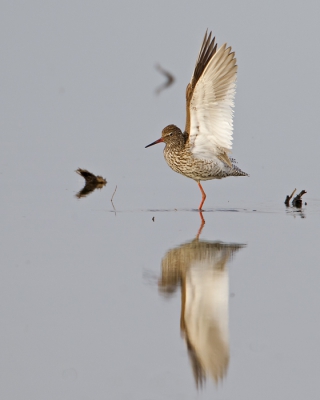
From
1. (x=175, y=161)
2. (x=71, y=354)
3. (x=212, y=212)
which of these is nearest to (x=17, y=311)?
(x=71, y=354)

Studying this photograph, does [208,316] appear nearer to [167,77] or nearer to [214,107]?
[214,107]

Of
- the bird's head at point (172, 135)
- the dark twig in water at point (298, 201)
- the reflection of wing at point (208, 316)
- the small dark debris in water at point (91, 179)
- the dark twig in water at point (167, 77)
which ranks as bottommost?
the reflection of wing at point (208, 316)

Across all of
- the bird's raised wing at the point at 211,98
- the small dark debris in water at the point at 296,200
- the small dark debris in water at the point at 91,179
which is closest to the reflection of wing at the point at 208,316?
the small dark debris in water at the point at 296,200

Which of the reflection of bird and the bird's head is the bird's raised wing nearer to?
the bird's head

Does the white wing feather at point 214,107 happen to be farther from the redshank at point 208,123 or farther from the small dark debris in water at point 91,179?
the small dark debris in water at point 91,179

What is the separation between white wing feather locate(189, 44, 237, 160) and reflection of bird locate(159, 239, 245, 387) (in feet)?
7.20

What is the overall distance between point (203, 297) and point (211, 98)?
3.83 m

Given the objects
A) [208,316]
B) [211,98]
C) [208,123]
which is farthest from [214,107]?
[208,316]

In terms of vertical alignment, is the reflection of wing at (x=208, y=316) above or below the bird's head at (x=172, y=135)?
below

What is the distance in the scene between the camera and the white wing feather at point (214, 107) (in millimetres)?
8633

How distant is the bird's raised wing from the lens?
28.2 feet

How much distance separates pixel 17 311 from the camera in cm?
502

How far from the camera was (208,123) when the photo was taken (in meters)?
9.02

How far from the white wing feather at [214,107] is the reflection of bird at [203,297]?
219 centimetres
